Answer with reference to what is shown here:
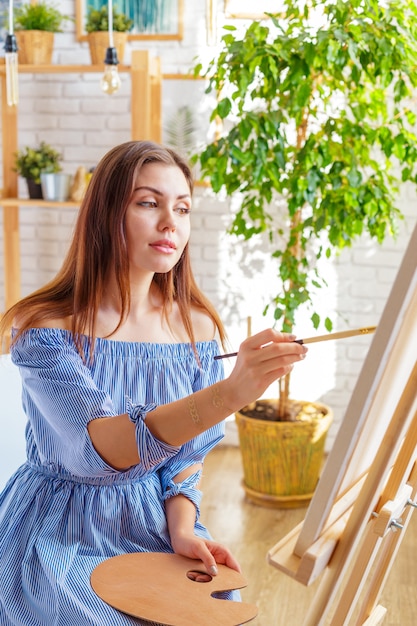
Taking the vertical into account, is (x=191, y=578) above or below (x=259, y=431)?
above

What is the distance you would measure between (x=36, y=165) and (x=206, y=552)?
2.56 m

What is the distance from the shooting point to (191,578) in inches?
51.8

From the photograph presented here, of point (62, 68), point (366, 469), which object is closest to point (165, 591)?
point (366, 469)

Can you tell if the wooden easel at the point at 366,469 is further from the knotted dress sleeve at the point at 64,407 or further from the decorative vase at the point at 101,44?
the decorative vase at the point at 101,44

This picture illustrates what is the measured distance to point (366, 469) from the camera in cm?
129

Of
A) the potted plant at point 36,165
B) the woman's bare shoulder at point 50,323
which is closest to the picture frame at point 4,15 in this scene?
the potted plant at point 36,165

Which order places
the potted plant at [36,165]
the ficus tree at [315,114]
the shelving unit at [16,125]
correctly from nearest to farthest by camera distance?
the ficus tree at [315,114], the shelving unit at [16,125], the potted plant at [36,165]

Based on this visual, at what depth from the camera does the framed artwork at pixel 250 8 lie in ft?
11.8

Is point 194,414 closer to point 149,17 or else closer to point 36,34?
point 36,34

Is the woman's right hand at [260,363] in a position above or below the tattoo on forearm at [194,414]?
above

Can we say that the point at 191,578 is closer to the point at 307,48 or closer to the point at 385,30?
the point at 307,48

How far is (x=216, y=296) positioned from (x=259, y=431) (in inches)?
33.3

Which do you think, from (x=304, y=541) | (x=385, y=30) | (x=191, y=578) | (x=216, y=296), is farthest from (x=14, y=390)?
(x=216, y=296)

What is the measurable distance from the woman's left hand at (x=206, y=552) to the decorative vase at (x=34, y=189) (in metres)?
2.44
